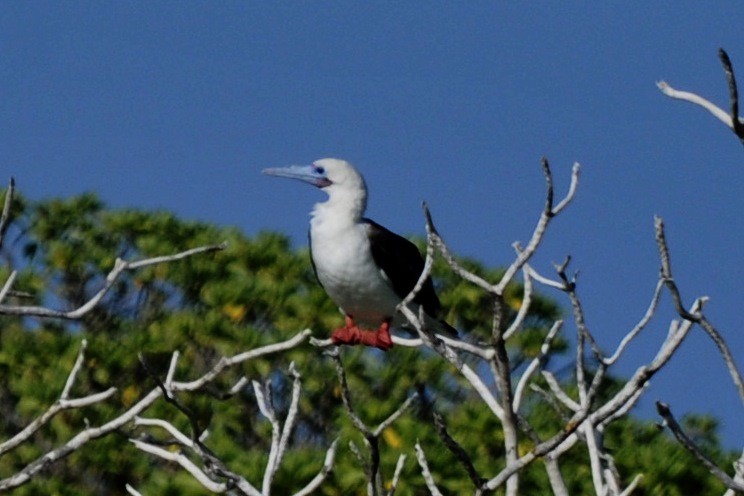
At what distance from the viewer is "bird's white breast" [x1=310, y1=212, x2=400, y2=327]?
1277 cm

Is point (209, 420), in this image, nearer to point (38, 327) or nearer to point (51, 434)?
point (51, 434)

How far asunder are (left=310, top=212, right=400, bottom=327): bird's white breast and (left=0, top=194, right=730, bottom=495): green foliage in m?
1.39

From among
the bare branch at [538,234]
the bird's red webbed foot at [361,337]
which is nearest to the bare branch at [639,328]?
the bare branch at [538,234]

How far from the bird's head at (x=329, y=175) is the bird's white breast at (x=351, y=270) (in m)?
0.22

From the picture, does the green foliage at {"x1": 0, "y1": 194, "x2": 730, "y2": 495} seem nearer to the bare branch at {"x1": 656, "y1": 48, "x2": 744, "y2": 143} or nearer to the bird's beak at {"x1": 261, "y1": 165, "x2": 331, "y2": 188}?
the bird's beak at {"x1": 261, "y1": 165, "x2": 331, "y2": 188}

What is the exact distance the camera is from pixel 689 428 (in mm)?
17438

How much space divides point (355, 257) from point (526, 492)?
283 centimetres

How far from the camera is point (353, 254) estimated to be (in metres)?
12.8

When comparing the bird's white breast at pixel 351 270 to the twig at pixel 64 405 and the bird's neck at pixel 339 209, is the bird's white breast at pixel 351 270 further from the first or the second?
the twig at pixel 64 405

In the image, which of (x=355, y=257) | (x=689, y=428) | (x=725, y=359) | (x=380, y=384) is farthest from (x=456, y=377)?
(x=725, y=359)

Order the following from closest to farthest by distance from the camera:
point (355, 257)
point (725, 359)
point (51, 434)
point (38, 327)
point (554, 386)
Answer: point (725, 359) → point (554, 386) → point (355, 257) → point (51, 434) → point (38, 327)

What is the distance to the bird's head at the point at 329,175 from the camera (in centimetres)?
1275

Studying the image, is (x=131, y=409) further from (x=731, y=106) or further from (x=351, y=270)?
(x=351, y=270)

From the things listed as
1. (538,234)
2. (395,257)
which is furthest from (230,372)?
(538,234)
